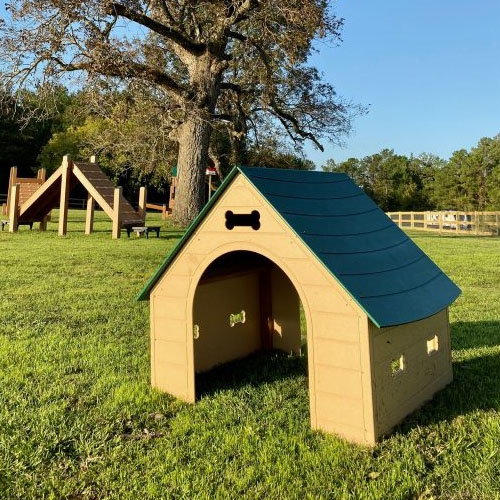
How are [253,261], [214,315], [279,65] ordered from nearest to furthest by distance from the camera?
1. [214,315]
2. [253,261]
3. [279,65]

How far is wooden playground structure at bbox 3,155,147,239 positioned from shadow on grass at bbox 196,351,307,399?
10354 millimetres

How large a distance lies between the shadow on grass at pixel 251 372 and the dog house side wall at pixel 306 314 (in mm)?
350

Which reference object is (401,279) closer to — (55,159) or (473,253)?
(473,253)

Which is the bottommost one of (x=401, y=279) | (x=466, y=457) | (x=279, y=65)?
(x=466, y=457)

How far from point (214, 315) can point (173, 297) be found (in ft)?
2.60

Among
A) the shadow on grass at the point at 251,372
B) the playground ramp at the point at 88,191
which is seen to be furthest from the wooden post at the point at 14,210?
the shadow on grass at the point at 251,372

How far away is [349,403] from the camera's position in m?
2.86

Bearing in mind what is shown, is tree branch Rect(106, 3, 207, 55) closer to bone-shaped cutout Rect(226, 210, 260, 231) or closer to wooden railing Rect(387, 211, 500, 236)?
bone-shaped cutout Rect(226, 210, 260, 231)

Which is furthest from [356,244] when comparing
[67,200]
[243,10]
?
[243,10]

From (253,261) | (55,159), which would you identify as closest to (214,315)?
(253,261)

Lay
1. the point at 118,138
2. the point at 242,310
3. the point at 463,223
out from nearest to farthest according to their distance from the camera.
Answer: the point at 242,310 < the point at 118,138 < the point at 463,223

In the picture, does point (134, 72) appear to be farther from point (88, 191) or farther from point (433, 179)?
point (433, 179)

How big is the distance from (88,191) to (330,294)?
13.6 meters

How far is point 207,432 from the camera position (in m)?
2.98
